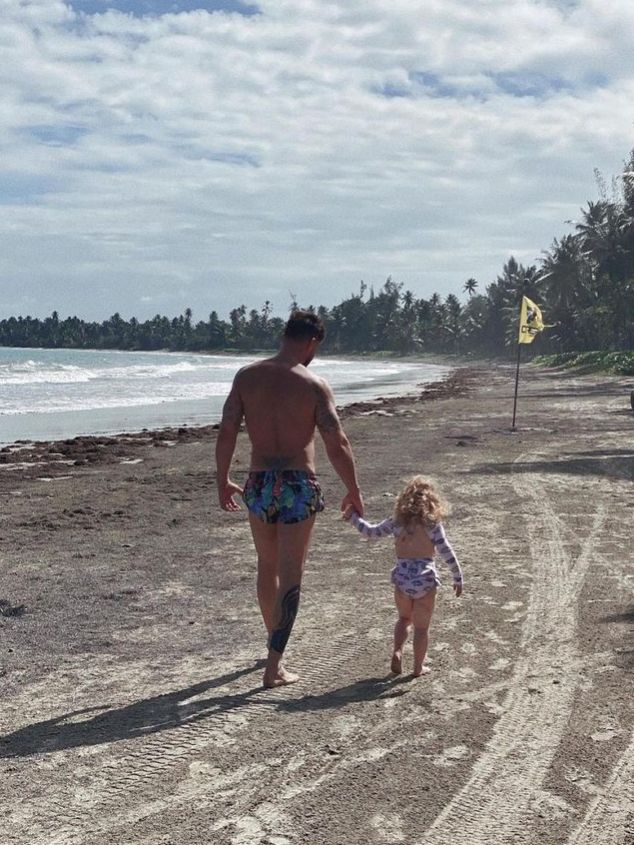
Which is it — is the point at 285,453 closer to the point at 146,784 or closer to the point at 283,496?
the point at 283,496

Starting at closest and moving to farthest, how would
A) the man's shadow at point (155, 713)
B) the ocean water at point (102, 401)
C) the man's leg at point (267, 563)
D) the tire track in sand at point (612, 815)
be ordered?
the tire track in sand at point (612, 815) < the man's shadow at point (155, 713) < the man's leg at point (267, 563) < the ocean water at point (102, 401)

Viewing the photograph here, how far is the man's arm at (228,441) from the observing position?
5.12 m

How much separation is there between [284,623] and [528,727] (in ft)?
4.26

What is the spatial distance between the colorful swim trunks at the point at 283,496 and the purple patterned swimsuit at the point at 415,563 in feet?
1.03

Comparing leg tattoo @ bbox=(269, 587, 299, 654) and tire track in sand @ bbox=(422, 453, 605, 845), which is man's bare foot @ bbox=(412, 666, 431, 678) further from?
leg tattoo @ bbox=(269, 587, 299, 654)

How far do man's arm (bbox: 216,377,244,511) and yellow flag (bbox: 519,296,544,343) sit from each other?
15.8m

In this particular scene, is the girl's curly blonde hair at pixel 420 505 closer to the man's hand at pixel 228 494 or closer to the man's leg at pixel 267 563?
the man's leg at pixel 267 563

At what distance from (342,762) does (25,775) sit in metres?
1.27

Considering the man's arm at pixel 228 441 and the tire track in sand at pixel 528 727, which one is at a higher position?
the man's arm at pixel 228 441

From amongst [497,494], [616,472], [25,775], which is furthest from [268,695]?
[616,472]

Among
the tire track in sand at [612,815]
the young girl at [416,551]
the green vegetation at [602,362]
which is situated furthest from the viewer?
the green vegetation at [602,362]

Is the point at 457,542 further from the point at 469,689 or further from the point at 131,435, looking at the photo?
the point at 131,435

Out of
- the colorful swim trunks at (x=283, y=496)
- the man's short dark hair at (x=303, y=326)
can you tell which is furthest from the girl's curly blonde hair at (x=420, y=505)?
the man's short dark hair at (x=303, y=326)

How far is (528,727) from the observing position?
444cm
